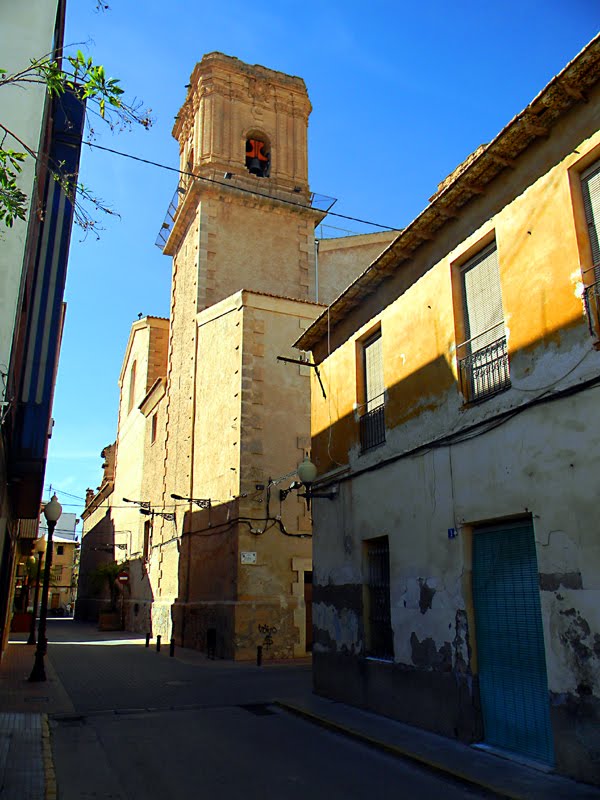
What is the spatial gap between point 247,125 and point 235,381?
1080cm

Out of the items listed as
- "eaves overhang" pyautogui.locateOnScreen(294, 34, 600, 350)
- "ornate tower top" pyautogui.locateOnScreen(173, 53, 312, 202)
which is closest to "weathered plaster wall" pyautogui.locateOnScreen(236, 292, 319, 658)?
"ornate tower top" pyautogui.locateOnScreen(173, 53, 312, 202)

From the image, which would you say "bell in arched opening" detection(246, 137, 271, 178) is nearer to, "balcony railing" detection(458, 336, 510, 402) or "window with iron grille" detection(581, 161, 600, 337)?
"balcony railing" detection(458, 336, 510, 402)

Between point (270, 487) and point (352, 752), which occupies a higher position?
point (270, 487)

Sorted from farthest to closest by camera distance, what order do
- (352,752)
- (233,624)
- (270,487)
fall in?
(270,487), (233,624), (352,752)

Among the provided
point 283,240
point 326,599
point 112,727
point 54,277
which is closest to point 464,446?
point 326,599

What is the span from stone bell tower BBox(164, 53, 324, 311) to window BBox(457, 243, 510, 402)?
1525 cm

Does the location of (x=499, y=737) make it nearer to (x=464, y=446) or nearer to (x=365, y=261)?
(x=464, y=446)

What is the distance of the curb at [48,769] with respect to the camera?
230 inches

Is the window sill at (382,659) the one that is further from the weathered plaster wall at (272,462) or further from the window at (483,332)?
the weathered plaster wall at (272,462)

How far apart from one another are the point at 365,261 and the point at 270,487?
1132 centimetres

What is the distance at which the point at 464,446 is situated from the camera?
7.85 metres

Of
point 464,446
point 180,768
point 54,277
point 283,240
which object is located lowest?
point 180,768

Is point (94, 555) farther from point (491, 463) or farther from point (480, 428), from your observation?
point (491, 463)

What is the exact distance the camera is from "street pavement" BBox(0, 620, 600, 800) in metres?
6.13
